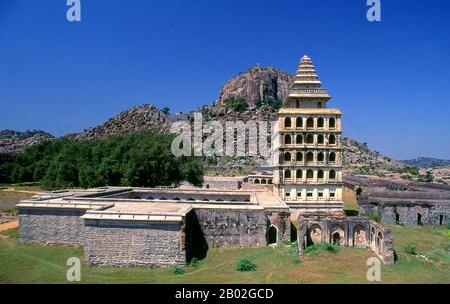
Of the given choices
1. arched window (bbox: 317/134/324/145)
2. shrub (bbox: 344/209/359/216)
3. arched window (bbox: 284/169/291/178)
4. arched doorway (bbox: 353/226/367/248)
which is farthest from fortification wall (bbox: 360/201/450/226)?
arched doorway (bbox: 353/226/367/248)

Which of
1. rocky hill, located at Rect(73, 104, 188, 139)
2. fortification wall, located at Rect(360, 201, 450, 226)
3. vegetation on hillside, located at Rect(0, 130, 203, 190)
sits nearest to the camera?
fortification wall, located at Rect(360, 201, 450, 226)

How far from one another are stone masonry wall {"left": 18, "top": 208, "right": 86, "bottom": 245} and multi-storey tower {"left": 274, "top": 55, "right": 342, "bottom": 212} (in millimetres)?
16638

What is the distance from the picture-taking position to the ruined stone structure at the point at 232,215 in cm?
2202

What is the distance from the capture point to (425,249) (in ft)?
82.1

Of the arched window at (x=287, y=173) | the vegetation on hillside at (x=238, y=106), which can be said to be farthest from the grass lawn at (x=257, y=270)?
the vegetation on hillside at (x=238, y=106)

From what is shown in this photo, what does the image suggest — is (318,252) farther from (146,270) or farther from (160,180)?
(160,180)

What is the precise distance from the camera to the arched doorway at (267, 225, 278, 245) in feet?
85.5

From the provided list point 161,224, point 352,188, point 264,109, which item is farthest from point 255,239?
point 264,109

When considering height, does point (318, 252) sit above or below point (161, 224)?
below

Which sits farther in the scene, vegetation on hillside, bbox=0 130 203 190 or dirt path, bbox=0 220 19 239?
vegetation on hillside, bbox=0 130 203 190

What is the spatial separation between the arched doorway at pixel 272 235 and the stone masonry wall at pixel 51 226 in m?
12.9

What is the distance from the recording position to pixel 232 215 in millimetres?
25516

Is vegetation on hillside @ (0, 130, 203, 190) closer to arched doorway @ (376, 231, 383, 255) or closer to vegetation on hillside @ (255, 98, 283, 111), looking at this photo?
arched doorway @ (376, 231, 383, 255)
